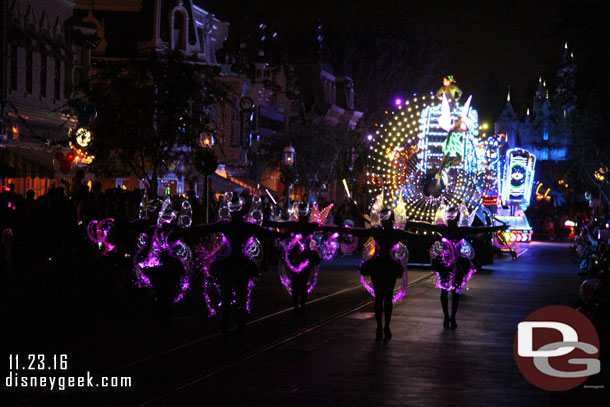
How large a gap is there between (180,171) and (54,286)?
1871 centimetres

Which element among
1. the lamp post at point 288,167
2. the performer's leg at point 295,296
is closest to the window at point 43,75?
the lamp post at point 288,167

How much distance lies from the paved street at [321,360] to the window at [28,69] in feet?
48.1

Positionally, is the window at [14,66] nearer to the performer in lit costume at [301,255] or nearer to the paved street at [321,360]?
the paved street at [321,360]

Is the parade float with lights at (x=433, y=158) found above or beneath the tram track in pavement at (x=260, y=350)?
above

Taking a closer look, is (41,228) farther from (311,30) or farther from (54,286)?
(311,30)

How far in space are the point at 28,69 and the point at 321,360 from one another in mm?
21507

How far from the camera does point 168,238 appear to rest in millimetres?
14016

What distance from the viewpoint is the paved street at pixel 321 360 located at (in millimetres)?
9336

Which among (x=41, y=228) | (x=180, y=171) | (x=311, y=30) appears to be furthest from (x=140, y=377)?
(x=311, y=30)

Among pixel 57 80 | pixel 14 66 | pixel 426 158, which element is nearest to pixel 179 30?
pixel 57 80

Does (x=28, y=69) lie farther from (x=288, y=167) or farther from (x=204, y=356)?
(x=204, y=356)

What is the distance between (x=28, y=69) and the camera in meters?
30.6

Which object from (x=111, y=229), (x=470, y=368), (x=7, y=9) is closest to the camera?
(x=470, y=368)

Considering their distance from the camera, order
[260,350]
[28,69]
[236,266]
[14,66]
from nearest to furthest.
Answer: [260,350]
[236,266]
[14,66]
[28,69]
